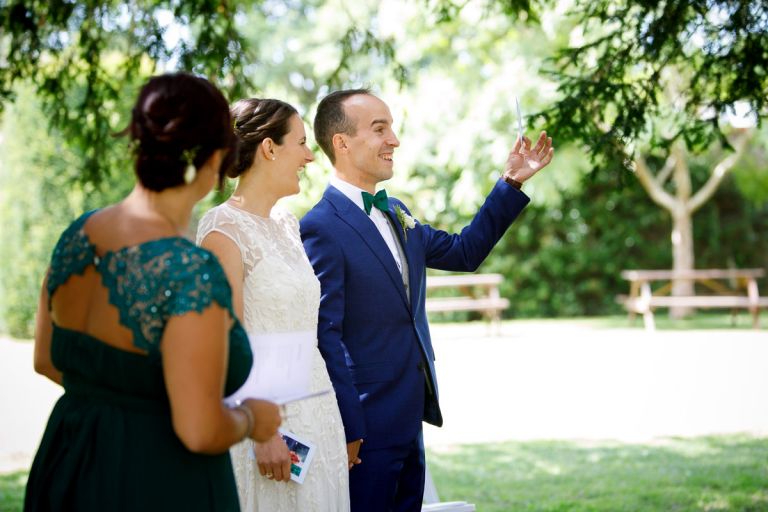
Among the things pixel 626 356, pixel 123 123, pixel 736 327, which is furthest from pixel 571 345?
pixel 123 123

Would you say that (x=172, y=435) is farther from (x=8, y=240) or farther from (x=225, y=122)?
(x=8, y=240)

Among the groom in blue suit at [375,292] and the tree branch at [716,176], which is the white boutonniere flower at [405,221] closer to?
the groom in blue suit at [375,292]

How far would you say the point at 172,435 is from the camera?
1945 millimetres

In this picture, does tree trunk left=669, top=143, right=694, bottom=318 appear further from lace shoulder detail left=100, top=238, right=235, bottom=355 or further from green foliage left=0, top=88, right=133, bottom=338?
lace shoulder detail left=100, top=238, right=235, bottom=355

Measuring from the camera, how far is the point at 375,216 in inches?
137

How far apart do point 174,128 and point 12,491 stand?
5.14 meters

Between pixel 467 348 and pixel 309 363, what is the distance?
12.3 m

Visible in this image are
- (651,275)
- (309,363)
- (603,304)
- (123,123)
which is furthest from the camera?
(603,304)

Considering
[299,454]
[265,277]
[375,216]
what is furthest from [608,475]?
[265,277]

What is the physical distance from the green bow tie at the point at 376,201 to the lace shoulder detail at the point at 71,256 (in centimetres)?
155

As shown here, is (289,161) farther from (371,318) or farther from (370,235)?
(371,318)

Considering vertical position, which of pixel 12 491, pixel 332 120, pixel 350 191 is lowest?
pixel 12 491

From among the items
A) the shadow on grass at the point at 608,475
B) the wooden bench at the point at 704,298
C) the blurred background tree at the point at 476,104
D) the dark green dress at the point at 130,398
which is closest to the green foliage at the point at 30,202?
the blurred background tree at the point at 476,104

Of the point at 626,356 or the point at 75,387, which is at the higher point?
the point at 75,387
